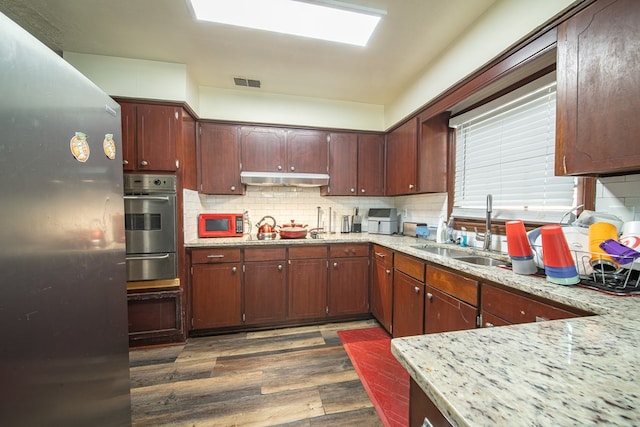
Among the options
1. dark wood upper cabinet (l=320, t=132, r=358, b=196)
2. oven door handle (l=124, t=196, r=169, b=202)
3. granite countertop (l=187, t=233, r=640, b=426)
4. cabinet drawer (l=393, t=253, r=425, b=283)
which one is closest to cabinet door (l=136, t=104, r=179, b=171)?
oven door handle (l=124, t=196, r=169, b=202)

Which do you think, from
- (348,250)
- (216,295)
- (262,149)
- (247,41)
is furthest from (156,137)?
(348,250)

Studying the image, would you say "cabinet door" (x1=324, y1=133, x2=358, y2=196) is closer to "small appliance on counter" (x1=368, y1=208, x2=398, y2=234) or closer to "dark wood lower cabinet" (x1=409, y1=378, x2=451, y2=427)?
"small appliance on counter" (x1=368, y1=208, x2=398, y2=234)

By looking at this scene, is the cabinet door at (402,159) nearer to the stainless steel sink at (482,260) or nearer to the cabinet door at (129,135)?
the stainless steel sink at (482,260)

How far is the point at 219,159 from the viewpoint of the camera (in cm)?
279

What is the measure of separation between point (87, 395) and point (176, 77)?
246cm

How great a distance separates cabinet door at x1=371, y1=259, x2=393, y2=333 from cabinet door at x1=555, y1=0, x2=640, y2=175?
5.08 feet

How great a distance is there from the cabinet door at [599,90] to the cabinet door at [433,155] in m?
1.27

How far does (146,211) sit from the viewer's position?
2.21 metres

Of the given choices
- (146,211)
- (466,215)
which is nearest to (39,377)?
(146,211)

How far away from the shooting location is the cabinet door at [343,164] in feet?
10.1

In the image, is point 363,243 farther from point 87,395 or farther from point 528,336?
point 87,395

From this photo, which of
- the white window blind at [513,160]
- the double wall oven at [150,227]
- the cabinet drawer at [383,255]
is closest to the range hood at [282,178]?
the double wall oven at [150,227]

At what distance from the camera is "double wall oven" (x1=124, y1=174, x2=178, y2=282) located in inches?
85.7

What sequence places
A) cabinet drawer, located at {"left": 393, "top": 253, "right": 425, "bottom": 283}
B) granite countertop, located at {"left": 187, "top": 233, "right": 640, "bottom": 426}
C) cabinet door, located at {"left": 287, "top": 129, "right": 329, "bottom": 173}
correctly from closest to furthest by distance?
granite countertop, located at {"left": 187, "top": 233, "right": 640, "bottom": 426}, cabinet drawer, located at {"left": 393, "top": 253, "right": 425, "bottom": 283}, cabinet door, located at {"left": 287, "top": 129, "right": 329, "bottom": 173}
